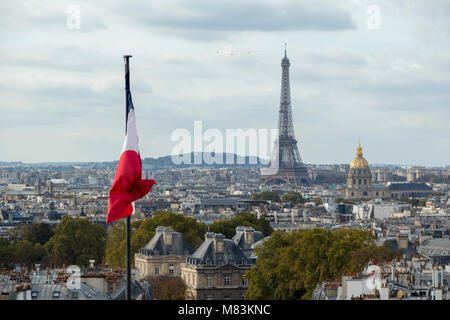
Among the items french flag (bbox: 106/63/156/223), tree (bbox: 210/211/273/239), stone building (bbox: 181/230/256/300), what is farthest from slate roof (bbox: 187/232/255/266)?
french flag (bbox: 106/63/156/223)

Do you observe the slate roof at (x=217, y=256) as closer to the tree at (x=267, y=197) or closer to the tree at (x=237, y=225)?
the tree at (x=237, y=225)

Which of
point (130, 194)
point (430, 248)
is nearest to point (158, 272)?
point (430, 248)

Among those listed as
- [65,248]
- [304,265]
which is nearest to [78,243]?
[65,248]

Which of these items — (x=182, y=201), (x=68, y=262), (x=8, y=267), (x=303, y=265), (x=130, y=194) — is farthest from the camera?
(x=182, y=201)

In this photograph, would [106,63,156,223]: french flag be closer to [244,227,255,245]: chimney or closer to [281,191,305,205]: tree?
[244,227,255,245]: chimney

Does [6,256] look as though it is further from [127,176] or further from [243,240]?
[127,176]
